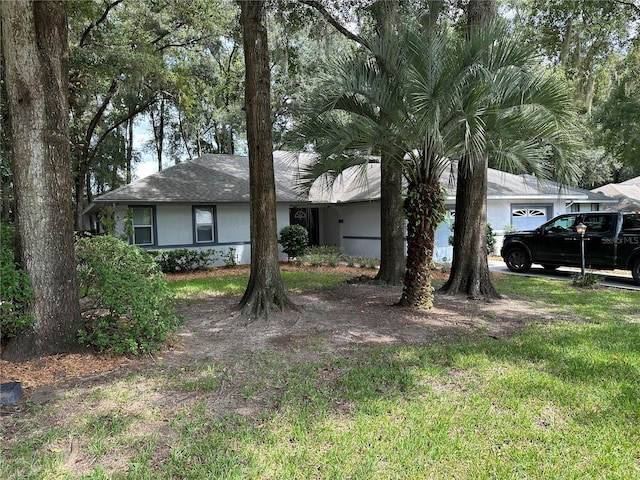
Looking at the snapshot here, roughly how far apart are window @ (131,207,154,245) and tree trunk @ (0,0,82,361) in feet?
30.3

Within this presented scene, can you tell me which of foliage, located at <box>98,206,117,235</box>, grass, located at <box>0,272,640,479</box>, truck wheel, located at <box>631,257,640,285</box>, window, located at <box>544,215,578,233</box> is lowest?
grass, located at <box>0,272,640,479</box>

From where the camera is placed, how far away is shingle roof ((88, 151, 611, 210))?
1350 centimetres

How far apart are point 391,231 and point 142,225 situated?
331 inches

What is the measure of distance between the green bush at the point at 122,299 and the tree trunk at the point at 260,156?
1.93 meters

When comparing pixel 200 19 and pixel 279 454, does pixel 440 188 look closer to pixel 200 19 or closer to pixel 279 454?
pixel 279 454

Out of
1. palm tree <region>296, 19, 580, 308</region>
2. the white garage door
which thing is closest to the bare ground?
palm tree <region>296, 19, 580, 308</region>

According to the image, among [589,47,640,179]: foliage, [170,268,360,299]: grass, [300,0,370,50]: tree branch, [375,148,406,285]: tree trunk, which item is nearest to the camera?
[170,268,360,299]: grass

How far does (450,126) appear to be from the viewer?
604 centimetres

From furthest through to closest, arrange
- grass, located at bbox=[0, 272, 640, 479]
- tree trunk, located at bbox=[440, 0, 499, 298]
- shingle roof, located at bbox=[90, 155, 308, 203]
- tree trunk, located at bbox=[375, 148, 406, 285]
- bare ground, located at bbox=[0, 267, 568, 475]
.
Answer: shingle roof, located at bbox=[90, 155, 308, 203], tree trunk, located at bbox=[375, 148, 406, 285], tree trunk, located at bbox=[440, 0, 499, 298], bare ground, located at bbox=[0, 267, 568, 475], grass, located at bbox=[0, 272, 640, 479]

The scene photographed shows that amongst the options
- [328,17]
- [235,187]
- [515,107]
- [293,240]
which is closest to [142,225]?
[235,187]

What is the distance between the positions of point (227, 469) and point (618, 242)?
10730mm

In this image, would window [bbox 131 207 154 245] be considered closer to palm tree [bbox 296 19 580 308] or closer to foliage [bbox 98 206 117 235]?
foliage [bbox 98 206 117 235]

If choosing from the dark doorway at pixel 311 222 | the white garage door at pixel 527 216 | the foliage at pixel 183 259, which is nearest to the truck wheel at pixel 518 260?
the white garage door at pixel 527 216

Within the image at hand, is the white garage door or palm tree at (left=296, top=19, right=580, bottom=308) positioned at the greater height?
palm tree at (left=296, top=19, right=580, bottom=308)
